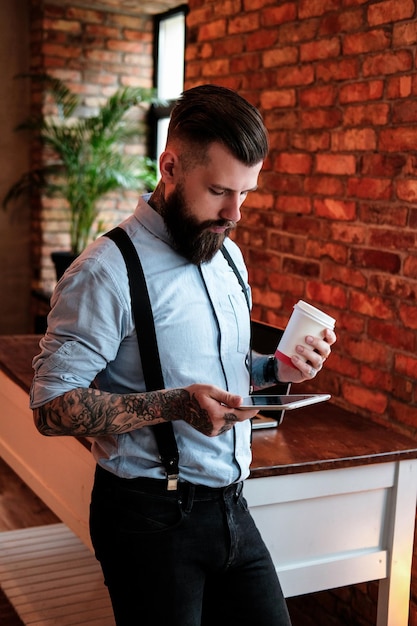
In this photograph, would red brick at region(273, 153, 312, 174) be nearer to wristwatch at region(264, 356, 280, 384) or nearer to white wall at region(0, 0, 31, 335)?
wristwatch at region(264, 356, 280, 384)

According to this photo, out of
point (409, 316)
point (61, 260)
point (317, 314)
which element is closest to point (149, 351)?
point (317, 314)

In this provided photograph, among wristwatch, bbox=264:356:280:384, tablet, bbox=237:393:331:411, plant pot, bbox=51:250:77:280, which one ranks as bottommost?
plant pot, bbox=51:250:77:280

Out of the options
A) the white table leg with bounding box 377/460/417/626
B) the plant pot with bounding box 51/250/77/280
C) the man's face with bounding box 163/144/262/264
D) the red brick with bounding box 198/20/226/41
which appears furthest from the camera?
the plant pot with bounding box 51/250/77/280

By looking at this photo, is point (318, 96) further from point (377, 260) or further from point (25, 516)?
point (25, 516)

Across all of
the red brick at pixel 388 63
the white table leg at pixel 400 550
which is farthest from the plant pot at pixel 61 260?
the white table leg at pixel 400 550

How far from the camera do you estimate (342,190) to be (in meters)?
2.84

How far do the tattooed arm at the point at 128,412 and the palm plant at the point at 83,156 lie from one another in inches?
159

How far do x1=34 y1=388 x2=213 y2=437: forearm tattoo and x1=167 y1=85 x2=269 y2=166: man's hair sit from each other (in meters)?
0.46

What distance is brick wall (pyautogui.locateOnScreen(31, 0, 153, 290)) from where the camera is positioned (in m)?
5.63

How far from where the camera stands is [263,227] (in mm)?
3297

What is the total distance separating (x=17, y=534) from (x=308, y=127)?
6.14 feet

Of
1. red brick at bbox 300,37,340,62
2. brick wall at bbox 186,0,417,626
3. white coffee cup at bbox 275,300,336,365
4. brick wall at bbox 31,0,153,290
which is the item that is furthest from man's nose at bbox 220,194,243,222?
brick wall at bbox 31,0,153,290

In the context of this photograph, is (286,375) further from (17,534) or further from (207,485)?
(17,534)

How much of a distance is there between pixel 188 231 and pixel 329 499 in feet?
3.13
